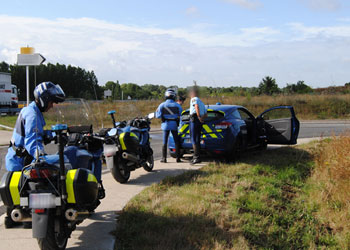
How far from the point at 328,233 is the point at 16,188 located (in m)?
4.82

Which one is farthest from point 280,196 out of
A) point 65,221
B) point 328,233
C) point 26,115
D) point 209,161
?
point 26,115

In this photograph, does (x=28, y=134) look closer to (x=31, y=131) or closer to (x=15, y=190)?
(x=31, y=131)

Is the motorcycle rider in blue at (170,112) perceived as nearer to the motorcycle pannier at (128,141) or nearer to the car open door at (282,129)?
the motorcycle pannier at (128,141)

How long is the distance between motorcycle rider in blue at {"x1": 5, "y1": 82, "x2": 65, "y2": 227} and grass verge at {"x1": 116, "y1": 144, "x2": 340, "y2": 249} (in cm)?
146

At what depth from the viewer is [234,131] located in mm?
8914

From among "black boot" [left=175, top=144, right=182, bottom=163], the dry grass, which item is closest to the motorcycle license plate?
the dry grass

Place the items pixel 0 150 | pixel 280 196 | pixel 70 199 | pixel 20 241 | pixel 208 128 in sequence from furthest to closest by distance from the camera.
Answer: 1. pixel 0 150
2. pixel 208 128
3. pixel 280 196
4. pixel 20 241
5. pixel 70 199

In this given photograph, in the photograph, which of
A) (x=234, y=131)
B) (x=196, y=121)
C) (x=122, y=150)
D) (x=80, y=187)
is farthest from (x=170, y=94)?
(x=80, y=187)

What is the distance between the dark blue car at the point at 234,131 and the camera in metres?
8.86

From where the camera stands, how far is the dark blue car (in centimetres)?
886

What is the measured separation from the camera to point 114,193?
21.6ft

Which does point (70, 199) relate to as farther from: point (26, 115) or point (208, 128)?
point (208, 128)

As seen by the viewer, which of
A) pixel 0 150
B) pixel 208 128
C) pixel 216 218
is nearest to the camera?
pixel 216 218

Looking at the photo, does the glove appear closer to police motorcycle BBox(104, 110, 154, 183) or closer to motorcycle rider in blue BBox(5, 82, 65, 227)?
motorcycle rider in blue BBox(5, 82, 65, 227)
